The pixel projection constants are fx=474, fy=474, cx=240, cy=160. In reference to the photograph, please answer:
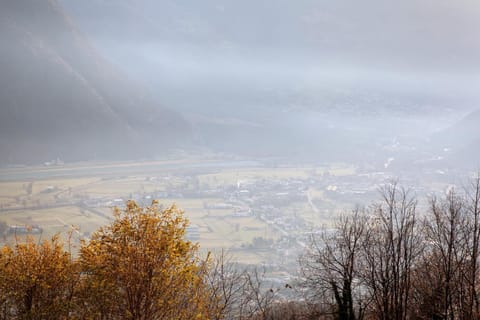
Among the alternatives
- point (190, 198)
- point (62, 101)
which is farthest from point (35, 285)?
point (62, 101)

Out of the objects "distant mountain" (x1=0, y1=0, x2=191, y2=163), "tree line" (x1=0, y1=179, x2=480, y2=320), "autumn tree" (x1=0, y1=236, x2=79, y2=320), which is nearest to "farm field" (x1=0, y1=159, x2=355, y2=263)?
"distant mountain" (x1=0, y1=0, x2=191, y2=163)

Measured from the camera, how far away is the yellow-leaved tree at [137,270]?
358 inches

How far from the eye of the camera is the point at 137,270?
9102 mm

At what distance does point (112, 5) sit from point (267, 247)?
14539 cm

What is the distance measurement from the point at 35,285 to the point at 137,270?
3.06 metres

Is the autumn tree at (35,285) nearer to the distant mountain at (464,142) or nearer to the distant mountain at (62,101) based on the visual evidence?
the distant mountain at (464,142)

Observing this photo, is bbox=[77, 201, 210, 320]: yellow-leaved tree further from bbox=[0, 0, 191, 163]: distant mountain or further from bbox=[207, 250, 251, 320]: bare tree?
bbox=[0, 0, 191, 163]: distant mountain

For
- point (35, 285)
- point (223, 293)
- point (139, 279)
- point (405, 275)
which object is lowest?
point (223, 293)

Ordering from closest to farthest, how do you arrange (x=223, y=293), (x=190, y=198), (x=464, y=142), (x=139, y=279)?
(x=139, y=279) < (x=223, y=293) < (x=190, y=198) < (x=464, y=142)

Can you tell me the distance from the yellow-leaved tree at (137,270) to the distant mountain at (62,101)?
173 ft

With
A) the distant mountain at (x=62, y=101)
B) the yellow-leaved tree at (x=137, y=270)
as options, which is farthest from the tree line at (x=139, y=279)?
the distant mountain at (x=62, y=101)

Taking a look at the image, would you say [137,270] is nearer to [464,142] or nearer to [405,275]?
[405,275]

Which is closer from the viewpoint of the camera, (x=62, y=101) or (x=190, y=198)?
(x=190, y=198)

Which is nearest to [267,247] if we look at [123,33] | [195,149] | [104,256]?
[104,256]
